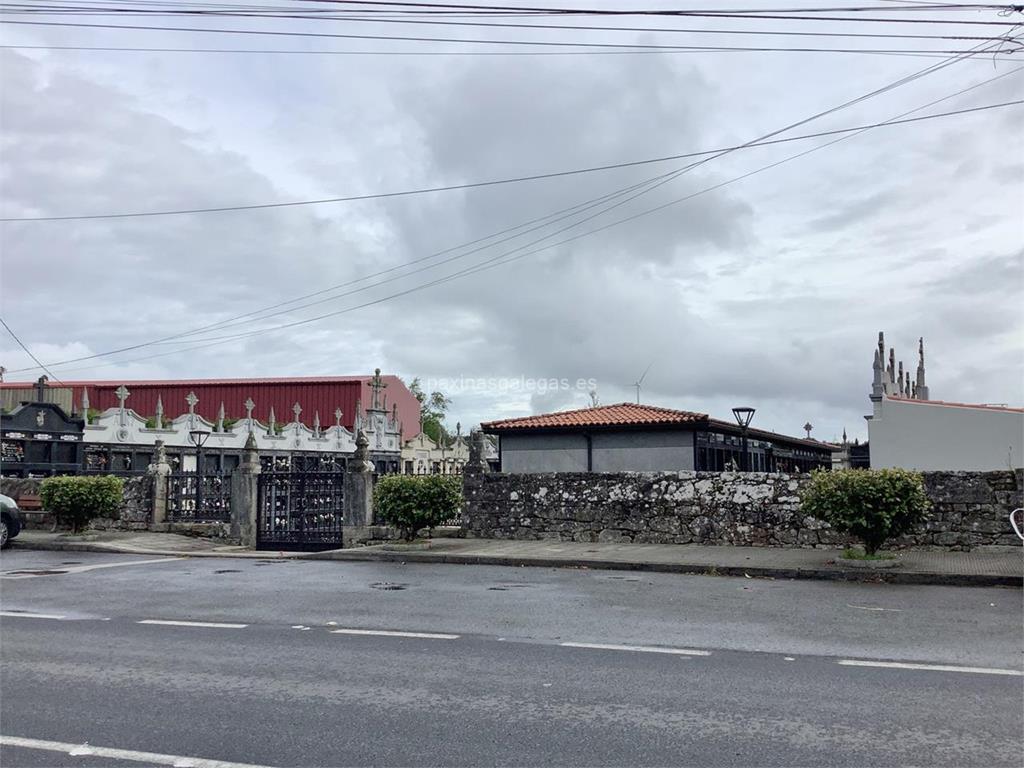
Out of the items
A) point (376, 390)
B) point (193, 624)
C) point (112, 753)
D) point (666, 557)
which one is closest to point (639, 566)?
point (666, 557)

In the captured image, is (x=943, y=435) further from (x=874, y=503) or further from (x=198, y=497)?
(x=198, y=497)

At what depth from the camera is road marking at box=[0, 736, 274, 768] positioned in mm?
4953

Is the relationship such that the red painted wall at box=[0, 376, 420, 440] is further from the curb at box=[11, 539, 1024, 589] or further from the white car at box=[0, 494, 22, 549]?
the curb at box=[11, 539, 1024, 589]

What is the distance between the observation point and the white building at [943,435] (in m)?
28.3

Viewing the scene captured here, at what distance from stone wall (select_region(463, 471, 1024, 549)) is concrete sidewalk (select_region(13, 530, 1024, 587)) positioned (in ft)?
1.54

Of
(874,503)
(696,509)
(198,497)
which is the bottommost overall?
(696,509)

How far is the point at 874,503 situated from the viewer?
14727 millimetres

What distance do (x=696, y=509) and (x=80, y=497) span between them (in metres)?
14.7

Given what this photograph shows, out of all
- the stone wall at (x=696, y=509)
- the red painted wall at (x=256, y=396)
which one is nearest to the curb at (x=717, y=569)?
the stone wall at (x=696, y=509)

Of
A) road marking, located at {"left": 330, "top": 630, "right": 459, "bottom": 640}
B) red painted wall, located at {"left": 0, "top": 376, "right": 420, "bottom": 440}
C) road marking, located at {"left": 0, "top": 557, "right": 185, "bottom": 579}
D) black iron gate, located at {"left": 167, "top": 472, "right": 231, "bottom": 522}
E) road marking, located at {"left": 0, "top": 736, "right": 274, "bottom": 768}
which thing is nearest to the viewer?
road marking, located at {"left": 0, "top": 736, "right": 274, "bottom": 768}

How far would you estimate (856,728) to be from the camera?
18.1ft

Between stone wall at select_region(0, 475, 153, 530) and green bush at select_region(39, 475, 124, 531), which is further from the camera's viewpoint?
stone wall at select_region(0, 475, 153, 530)

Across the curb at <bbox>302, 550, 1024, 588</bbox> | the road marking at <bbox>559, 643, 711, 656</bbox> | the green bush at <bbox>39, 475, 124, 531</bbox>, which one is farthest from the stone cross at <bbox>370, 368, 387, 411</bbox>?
the road marking at <bbox>559, 643, 711, 656</bbox>

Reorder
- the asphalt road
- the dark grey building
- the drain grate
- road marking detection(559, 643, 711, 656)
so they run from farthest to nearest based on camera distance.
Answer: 1. the dark grey building
2. the drain grate
3. road marking detection(559, 643, 711, 656)
4. the asphalt road
